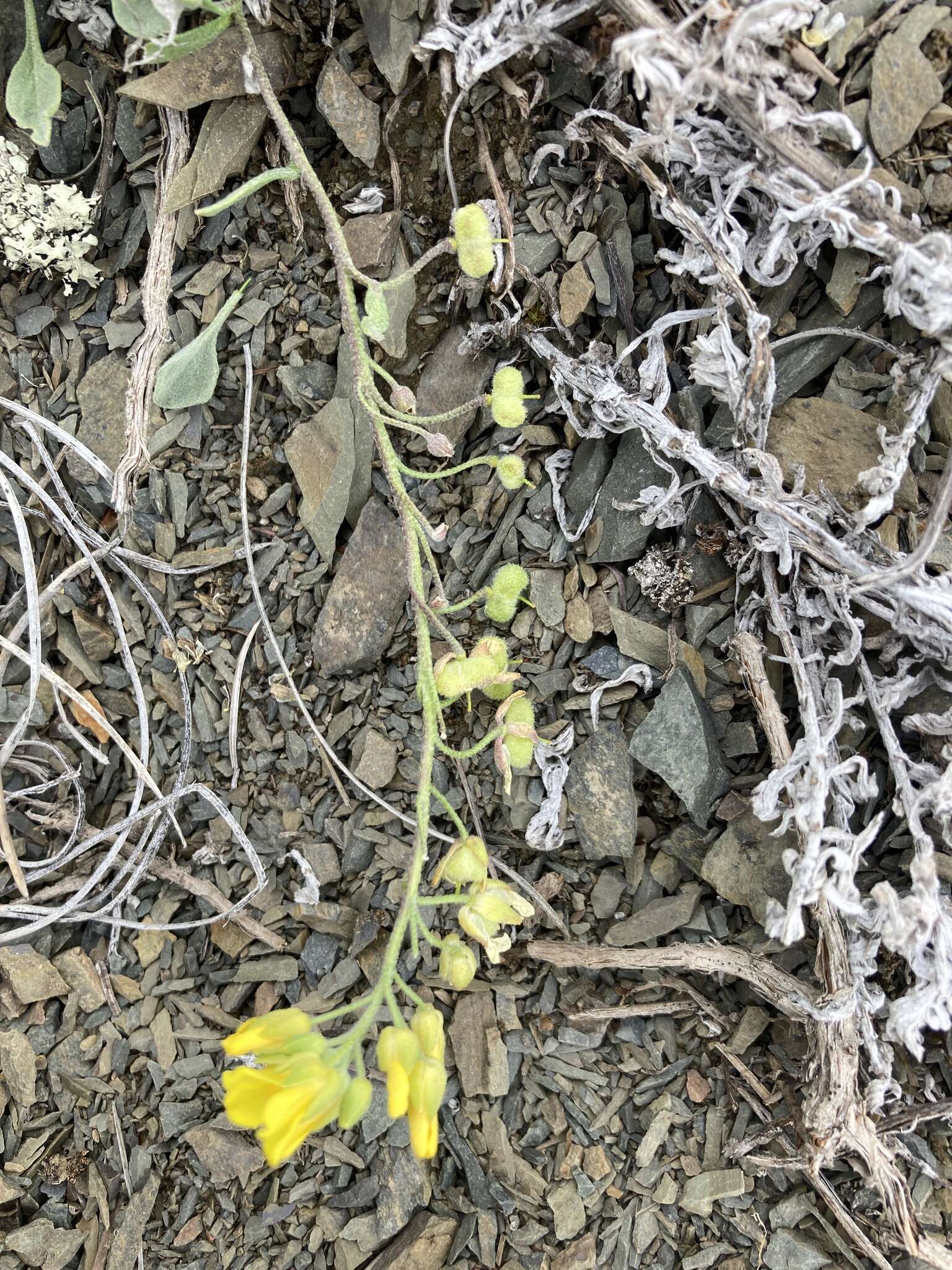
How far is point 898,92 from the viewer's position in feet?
5.44

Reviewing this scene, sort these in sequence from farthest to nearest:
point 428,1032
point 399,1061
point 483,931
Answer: point 483,931, point 428,1032, point 399,1061

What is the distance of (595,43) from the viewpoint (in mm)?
1673

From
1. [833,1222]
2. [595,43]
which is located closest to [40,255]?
[595,43]

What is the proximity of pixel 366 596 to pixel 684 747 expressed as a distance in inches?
28.0

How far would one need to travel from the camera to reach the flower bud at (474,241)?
169cm

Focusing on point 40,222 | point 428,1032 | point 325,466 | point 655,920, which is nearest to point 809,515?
point 655,920

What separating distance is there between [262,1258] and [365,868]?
825 mm

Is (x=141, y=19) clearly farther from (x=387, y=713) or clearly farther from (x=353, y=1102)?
(x=353, y=1102)

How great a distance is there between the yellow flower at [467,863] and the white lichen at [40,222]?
4.67ft

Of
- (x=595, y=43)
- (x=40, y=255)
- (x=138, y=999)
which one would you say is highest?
(x=595, y=43)

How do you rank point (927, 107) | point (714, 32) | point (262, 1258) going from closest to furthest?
point (714, 32) < point (927, 107) < point (262, 1258)

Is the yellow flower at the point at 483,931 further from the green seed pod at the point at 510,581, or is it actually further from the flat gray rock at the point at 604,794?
the green seed pod at the point at 510,581

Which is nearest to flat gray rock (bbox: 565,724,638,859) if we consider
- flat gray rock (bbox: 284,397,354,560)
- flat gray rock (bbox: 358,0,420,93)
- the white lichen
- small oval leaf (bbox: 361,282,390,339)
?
flat gray rock (bbox: 284,397,354,560)

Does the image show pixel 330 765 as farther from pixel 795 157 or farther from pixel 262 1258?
pixel 795 157
